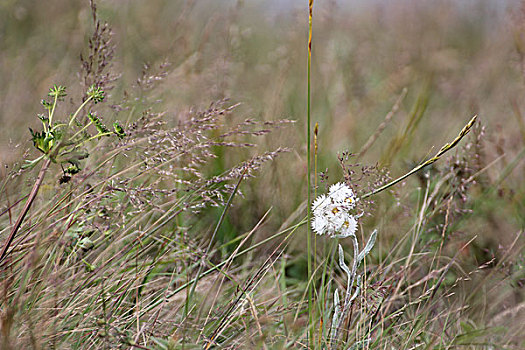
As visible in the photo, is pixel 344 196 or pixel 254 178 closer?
pixel 344 196

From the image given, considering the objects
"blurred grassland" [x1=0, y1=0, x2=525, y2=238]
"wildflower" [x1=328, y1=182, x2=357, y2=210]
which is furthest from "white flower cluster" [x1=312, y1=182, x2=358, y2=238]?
"blurred grassland" [x1=0, y1=0, x2=525, y2=238]

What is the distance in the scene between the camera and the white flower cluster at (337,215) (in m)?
1.17

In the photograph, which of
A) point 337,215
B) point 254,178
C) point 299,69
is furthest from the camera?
point 299,69

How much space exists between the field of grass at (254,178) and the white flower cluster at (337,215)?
39mm

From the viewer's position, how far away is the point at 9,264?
1234 mm

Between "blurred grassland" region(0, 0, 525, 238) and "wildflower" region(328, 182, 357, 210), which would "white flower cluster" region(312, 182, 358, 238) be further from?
"blurred grassland" region(0, 0, 525, 238)

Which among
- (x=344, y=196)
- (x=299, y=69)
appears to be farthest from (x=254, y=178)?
(x=299, y=69)

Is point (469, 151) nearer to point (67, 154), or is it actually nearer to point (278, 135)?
point (278, 135)

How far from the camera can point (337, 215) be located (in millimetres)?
1171

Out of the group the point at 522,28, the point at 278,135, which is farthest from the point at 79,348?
the point at 522,28

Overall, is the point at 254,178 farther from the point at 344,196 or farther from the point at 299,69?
the point at 299,69

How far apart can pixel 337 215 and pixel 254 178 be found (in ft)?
3.41

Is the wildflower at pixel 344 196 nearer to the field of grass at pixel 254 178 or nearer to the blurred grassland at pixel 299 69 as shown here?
the field of grass at pixel 254 178

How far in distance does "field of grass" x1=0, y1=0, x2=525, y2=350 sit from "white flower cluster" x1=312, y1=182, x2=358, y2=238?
0.04m
